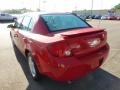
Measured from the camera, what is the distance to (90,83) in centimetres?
492

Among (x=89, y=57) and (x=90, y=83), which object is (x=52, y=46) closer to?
(x=89, y=57)

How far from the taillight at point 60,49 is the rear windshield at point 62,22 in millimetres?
875

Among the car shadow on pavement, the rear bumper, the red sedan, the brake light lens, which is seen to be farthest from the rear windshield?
the car shadow on pavement

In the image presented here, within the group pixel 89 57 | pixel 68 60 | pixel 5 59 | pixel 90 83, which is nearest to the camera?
pixel 68 60

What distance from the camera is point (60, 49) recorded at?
4051mm

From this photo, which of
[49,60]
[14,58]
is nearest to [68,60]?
[49,60]

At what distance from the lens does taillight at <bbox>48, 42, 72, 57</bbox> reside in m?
4.04

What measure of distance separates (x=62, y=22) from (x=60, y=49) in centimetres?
136

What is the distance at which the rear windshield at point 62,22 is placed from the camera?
501 cm

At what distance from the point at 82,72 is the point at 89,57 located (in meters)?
0.32

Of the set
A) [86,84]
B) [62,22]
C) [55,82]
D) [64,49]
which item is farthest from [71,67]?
[62,22]

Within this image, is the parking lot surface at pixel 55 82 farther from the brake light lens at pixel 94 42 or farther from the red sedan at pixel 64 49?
the brake light lens at pixel 94 42

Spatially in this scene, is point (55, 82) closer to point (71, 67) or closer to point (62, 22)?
point (71, 67)

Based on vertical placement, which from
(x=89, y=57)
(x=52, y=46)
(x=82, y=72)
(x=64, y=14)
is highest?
(x=64, y=14)
